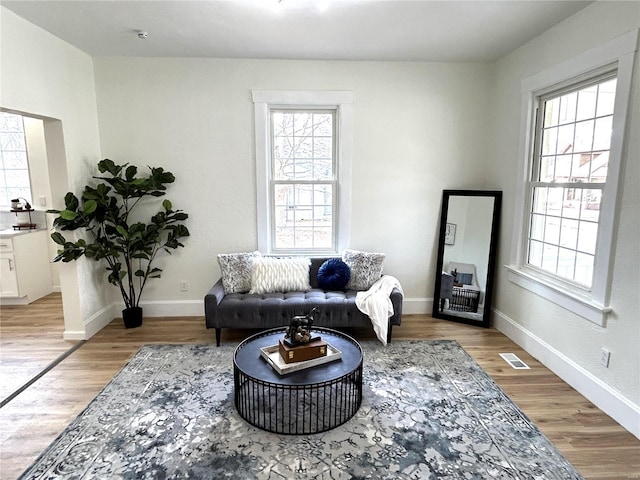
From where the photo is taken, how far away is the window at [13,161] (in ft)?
16.1

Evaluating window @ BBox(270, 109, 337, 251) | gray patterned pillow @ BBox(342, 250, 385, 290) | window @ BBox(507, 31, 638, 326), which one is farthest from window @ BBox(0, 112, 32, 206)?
window @ BBox(507, 31, 638, 326)

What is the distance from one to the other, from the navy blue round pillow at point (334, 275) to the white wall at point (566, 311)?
1.62 m

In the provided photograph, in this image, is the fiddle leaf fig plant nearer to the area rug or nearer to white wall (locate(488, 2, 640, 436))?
the area rug

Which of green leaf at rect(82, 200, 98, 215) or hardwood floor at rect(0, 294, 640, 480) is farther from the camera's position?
green leaf at rect(82, 200, 98, 215)

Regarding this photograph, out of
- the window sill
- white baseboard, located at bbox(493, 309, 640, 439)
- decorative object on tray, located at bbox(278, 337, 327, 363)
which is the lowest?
white baseboard, located at bbox(493, 309, 640, 439)

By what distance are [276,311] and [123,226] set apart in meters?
1.77

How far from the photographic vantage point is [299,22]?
2895 mm

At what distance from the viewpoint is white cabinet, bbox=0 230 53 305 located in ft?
14.5

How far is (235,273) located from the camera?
3.65 meters

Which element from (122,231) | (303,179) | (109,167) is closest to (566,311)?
(303,179)

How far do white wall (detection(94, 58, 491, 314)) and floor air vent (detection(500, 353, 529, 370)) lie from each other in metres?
1.22

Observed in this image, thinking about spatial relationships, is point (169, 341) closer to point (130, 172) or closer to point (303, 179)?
point (130, 172)

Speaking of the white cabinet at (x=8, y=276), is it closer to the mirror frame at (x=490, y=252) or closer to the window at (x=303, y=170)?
the window at (x=303, y=170)

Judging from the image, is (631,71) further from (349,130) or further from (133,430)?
(133,430)
